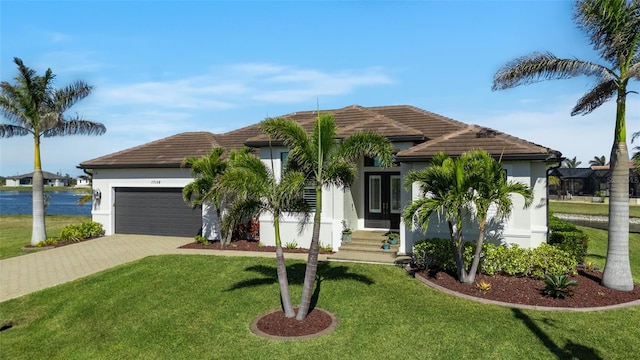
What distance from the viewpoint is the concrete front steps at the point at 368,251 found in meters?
12.6

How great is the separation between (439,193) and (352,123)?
7.28m

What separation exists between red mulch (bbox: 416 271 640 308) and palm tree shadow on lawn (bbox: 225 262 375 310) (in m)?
2.13

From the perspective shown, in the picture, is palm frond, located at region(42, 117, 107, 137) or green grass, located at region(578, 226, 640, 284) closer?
green grass, located at region(578, 226, 640, 284)

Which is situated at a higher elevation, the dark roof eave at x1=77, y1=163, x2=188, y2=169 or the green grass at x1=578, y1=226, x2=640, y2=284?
the dark roof eave at x1=77, y1=163, x2=188, y2=169

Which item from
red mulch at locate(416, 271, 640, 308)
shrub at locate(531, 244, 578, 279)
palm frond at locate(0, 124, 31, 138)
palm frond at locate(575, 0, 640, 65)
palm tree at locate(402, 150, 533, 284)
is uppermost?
palm frond at locate(575, 0, 640, 65)

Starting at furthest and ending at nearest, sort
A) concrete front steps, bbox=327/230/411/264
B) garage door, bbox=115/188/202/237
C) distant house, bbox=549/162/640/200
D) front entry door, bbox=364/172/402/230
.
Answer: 1. distant house, bbox=549/162/640/200
2. garage door, bbox=115/188/202/237
3. front entry door, bbox=364/172/402/230
4. concrete front steps, bbox=327/230/411/264

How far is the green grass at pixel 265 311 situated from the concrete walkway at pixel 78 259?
4.01ft

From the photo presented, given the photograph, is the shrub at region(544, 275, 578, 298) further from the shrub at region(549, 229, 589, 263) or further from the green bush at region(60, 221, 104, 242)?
the green bush at region(60, 221, 104, 242)

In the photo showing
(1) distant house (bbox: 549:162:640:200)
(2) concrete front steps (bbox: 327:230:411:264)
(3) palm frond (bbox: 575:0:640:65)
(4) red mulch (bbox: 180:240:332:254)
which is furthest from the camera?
(1) distant house (bbox: 549:162:640:200)

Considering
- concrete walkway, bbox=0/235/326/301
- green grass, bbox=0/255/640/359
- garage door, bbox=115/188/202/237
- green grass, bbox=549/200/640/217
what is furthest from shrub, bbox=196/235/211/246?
green grass, bbox=549/200/640/217

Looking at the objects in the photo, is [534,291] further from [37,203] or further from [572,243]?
[37,203]

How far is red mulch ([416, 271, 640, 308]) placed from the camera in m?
8.91

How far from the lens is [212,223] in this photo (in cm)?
1733

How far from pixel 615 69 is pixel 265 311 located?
10.6 meters
